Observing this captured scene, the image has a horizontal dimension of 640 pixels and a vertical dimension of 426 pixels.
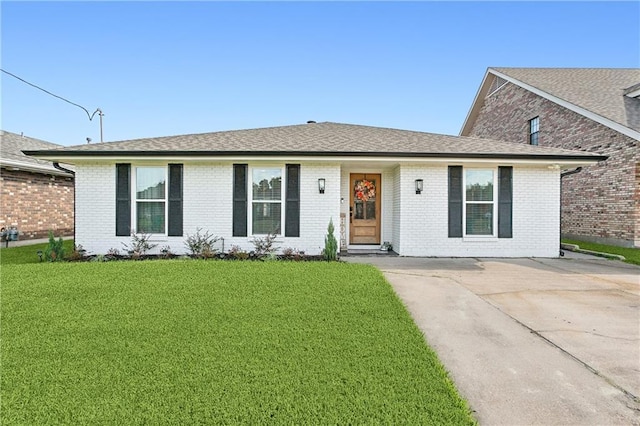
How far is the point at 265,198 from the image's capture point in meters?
8.45

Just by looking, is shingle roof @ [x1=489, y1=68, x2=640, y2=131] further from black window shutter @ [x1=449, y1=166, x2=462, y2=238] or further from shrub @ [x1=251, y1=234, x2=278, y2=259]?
shrub @ [x1=251, y1=234, x2=278, y2=259]

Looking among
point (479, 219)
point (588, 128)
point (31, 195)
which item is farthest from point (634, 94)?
point (31, 195)

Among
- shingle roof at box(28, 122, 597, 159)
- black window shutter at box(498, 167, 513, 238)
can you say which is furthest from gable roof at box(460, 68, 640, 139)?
black window shutter at box(498, 167, 513, 238)

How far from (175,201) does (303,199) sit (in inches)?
132

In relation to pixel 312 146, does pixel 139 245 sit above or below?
below

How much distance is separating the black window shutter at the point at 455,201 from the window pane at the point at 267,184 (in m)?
4.55

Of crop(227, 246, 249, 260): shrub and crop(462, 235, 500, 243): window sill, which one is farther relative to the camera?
crop(462, 235, 500, 243): window sill

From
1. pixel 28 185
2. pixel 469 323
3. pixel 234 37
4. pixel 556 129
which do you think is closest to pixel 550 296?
pixel 469 323

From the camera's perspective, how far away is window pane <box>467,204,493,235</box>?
8.58 meters

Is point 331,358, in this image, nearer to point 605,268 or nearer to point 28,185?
point 605,268

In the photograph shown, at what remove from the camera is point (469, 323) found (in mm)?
3895

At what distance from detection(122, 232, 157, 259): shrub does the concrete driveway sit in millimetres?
6226

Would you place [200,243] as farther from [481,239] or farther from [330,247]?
[481,239]

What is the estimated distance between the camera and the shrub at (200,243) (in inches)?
324
